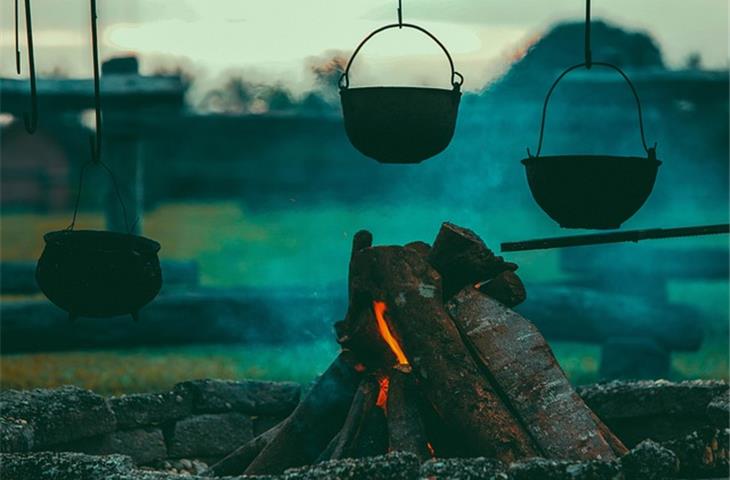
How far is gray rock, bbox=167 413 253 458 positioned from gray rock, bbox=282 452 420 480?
2.00 m

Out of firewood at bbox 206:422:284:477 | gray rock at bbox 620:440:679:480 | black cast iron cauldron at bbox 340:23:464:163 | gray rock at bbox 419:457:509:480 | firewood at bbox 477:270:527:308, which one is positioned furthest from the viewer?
firewood at bbox 206:422:284:477

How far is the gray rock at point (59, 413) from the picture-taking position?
6070mm

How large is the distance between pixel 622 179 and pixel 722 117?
10.5 m

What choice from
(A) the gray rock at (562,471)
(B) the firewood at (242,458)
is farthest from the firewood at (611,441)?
(B) the firewood at (242,458)

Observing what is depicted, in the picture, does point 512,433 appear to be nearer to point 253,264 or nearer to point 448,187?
point 448,187

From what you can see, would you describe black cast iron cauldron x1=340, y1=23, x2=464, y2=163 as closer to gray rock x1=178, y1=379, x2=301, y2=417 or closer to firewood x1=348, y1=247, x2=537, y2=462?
firewood x1=348, y1=247, x2=537, y2=462

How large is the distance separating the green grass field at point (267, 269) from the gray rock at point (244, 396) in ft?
6.55

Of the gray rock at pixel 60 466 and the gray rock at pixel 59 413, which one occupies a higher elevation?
the gray rock at pixel 60 466

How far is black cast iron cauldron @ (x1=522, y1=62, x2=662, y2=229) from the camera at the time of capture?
211 inches

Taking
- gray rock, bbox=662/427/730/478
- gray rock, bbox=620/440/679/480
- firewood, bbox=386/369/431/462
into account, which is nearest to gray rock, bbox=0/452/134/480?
firewood, bbox=386/369/431/462

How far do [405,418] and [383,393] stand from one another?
11.0 inches

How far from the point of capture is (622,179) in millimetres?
5355

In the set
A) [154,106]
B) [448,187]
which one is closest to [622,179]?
[448,187]

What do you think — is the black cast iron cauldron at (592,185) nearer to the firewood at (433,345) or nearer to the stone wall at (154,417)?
the firewood at (433,345)
